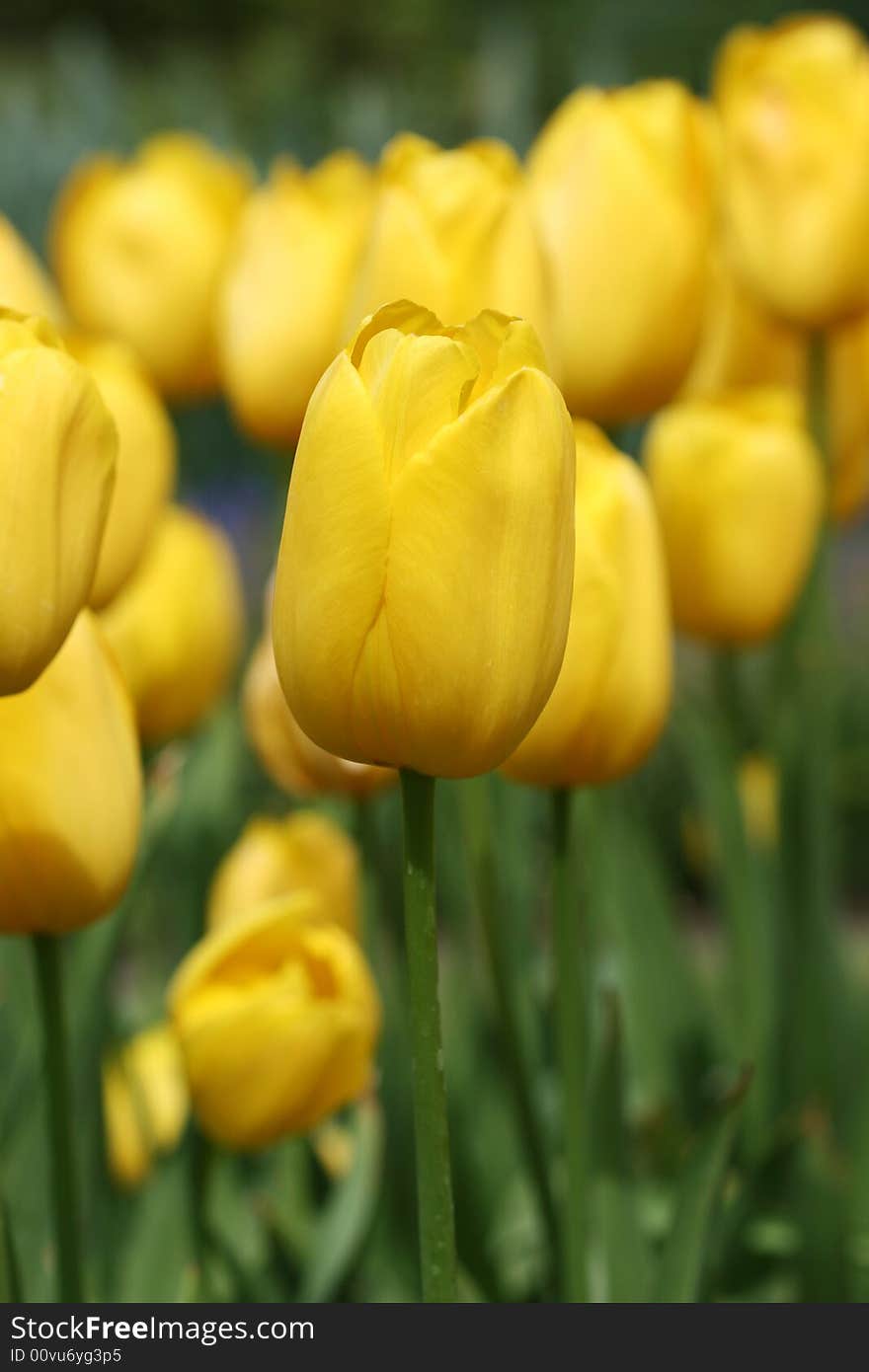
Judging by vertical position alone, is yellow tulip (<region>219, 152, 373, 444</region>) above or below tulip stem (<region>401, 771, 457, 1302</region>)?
above

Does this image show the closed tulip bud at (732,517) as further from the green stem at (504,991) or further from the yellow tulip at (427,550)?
the yellow tulip at (427,550)

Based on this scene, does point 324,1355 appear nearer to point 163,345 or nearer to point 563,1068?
point 563,1068

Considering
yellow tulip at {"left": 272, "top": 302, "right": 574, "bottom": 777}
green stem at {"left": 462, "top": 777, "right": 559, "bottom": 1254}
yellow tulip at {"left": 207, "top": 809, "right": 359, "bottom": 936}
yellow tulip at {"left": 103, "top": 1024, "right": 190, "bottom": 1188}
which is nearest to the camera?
yellow tulip at {"left": 272, "top": 302, "right": 574, "bottom": 777}

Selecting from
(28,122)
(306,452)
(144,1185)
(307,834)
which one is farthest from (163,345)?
(28,122)

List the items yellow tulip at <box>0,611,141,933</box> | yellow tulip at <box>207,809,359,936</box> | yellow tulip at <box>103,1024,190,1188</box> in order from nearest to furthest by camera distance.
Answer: yellow tulip at <box>0,611,141,933</box> < yellow tulip at <box>207,809,359,936</box> < yellow tulip at <box>103,1024,190,1188</box>

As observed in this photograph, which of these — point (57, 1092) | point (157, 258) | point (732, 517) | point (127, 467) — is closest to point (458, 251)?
point (127, 467)

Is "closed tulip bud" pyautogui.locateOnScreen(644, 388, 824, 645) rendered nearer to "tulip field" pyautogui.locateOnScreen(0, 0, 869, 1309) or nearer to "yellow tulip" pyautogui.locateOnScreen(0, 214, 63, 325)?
"tulip field" pyautogui.locateOnScreen(0, 0, 869, 1309)

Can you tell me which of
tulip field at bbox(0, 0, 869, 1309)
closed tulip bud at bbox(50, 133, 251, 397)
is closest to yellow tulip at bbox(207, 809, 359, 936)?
tulip field at bbox(0, 0, 869, 1309)

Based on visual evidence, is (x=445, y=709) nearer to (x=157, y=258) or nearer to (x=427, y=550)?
(x=427, y=550)
